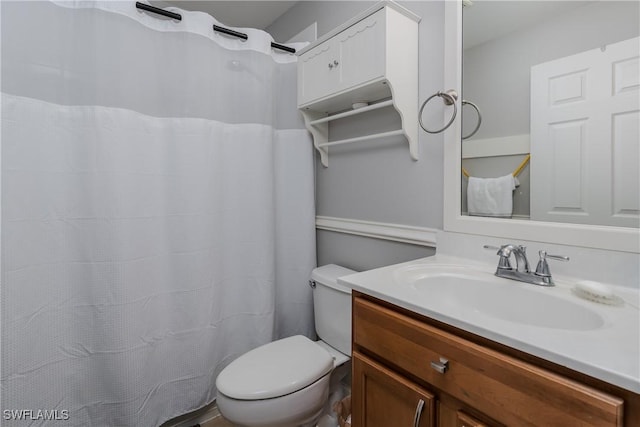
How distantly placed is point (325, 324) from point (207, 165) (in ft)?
3.16

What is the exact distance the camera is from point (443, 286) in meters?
1.02

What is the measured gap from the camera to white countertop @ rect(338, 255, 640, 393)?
50 cm

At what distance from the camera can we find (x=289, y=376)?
1174 mm

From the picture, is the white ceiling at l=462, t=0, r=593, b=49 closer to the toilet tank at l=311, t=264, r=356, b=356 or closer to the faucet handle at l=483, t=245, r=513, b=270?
the faucet handle at l=483, t=245, r=513, b=270

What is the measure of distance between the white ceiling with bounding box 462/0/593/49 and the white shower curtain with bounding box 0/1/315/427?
0.95 metres

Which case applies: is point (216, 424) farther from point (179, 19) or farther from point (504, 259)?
point (179, 19)

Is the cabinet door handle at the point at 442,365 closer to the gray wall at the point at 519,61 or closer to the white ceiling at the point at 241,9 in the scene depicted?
the gray wall at the point at 519,61

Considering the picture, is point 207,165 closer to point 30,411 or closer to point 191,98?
point 191,98

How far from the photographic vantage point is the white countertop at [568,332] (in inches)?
19.8

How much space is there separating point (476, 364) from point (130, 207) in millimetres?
1358

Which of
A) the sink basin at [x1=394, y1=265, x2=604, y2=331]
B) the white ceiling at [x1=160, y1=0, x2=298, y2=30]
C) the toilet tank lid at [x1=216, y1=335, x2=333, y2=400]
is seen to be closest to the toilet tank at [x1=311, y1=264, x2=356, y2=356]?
the toilet tank lid at [x1=216, y1=335, x2=333, y2=400]

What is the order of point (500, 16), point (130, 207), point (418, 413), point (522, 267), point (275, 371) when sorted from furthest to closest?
1. point (130, 207)
2. point (275, 371)
3. point (500, 16)
4. point (522, 267)
5. point (418, 413)

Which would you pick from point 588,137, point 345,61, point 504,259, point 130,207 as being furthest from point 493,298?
point 130,207

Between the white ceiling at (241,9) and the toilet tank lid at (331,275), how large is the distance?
1.70 meters
